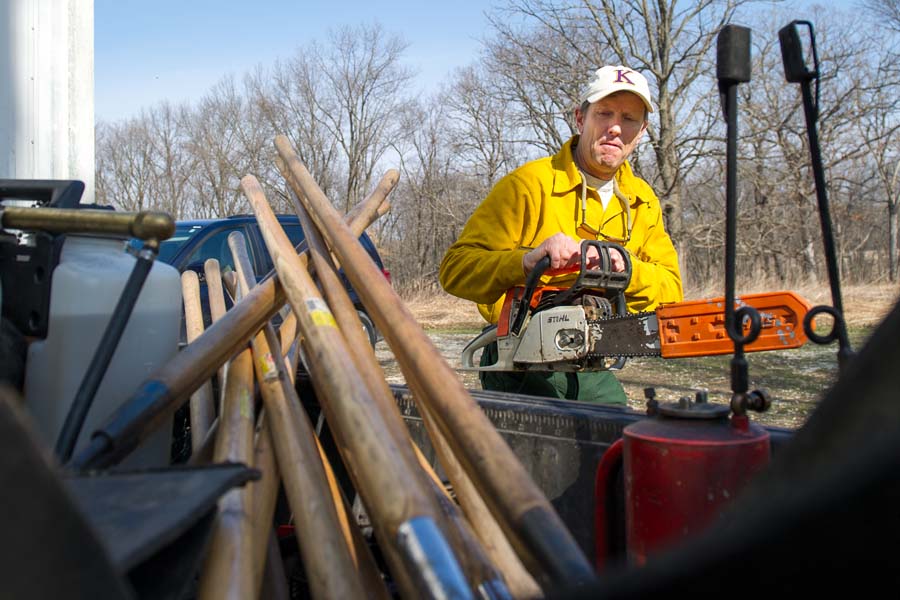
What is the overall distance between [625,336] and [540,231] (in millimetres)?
553

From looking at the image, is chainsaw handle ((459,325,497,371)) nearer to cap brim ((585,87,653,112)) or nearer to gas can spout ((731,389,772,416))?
cap brim ((585,87,653,112))

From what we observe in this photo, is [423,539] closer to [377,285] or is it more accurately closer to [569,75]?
[377,285]

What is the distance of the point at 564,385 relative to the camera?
287 cm

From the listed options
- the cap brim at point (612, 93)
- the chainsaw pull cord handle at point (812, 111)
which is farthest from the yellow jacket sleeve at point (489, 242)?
the chainsaw pull cord handle at point (812, 111)

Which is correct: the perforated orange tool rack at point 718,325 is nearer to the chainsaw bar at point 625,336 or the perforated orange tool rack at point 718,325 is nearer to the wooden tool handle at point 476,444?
the chainsaw bar at point 625,336

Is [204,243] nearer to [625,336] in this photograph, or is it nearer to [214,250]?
[214,250]

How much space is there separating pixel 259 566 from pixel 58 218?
0.70 m

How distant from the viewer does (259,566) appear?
1.22 meters

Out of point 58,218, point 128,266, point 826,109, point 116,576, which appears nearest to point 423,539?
point 116,576

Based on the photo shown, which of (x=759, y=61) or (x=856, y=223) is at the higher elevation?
(x=759, y=61)

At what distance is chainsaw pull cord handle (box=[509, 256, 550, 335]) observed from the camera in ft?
8.11

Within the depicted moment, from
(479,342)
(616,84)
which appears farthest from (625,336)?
(616,84)

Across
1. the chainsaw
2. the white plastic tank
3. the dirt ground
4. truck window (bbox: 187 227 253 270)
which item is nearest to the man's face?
the chainsaw

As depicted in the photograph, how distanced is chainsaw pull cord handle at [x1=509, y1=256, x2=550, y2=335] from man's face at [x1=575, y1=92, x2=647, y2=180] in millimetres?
606
